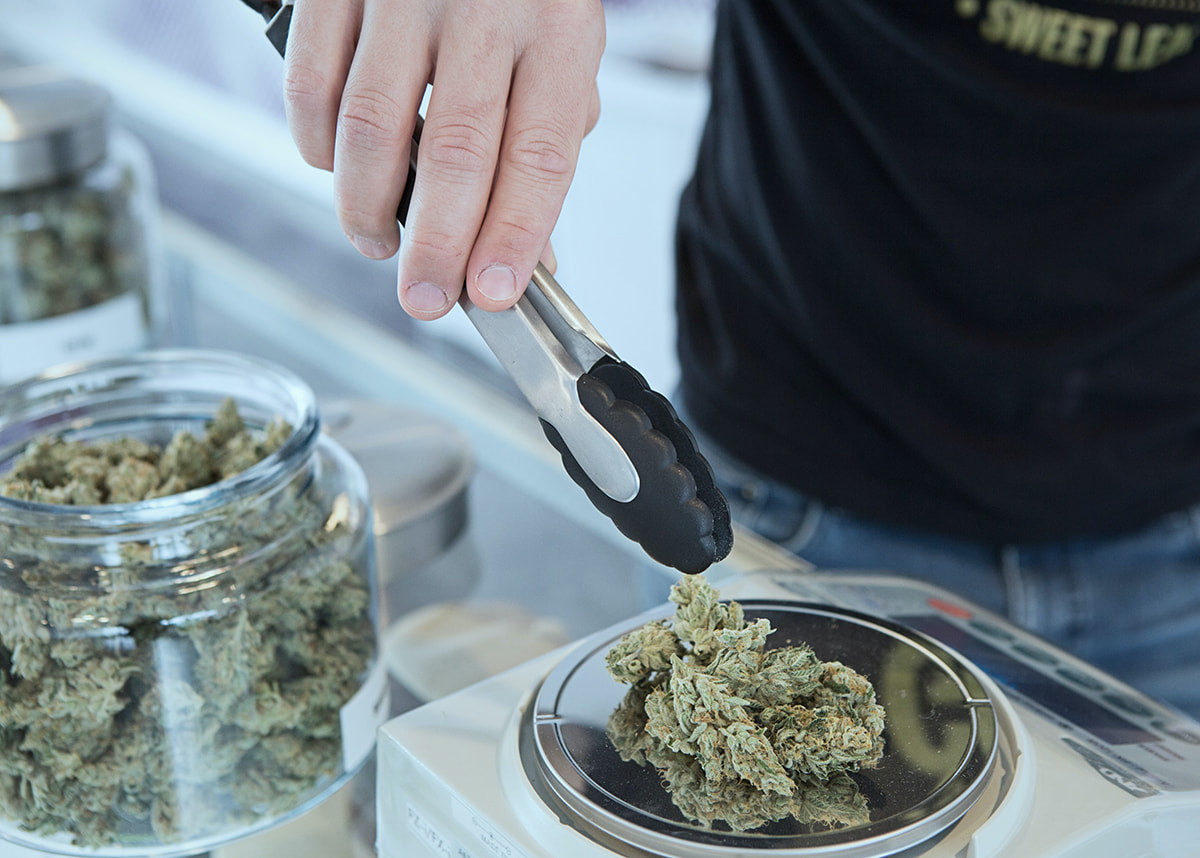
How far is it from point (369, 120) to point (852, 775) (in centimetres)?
25

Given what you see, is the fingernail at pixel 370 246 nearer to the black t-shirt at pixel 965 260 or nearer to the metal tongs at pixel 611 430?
the metal tongs at pixel 611 430

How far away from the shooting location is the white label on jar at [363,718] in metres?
0.44

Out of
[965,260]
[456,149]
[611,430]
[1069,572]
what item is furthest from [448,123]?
[1069,572]

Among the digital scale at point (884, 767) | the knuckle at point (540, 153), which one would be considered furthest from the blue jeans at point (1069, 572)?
the knuckle at point (540, 153)

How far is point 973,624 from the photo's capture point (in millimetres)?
445

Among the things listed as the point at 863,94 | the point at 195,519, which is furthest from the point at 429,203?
the point at 863,94

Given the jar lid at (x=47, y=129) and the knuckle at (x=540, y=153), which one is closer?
the knuckle at (x=540, y=153)

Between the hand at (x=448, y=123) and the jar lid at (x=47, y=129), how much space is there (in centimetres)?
39

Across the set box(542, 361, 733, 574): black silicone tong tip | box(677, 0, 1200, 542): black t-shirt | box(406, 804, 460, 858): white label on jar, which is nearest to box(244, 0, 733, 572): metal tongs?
box(542, 361, 733, 574): black silicone tong tip

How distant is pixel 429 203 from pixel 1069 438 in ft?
1.61

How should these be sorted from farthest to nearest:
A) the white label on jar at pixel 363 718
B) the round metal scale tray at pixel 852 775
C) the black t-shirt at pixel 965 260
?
the black t-shirt at pixel 965 260 < the white label on jar at pixel 363 718 < the round metal scale tray at pixel 852 775

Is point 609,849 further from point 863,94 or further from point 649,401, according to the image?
point 863,94

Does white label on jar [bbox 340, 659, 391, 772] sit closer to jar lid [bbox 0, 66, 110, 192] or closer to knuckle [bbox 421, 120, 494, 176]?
knuckle [bbox 421, 120, 494, 176]

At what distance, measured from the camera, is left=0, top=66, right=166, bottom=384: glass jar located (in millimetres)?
702
